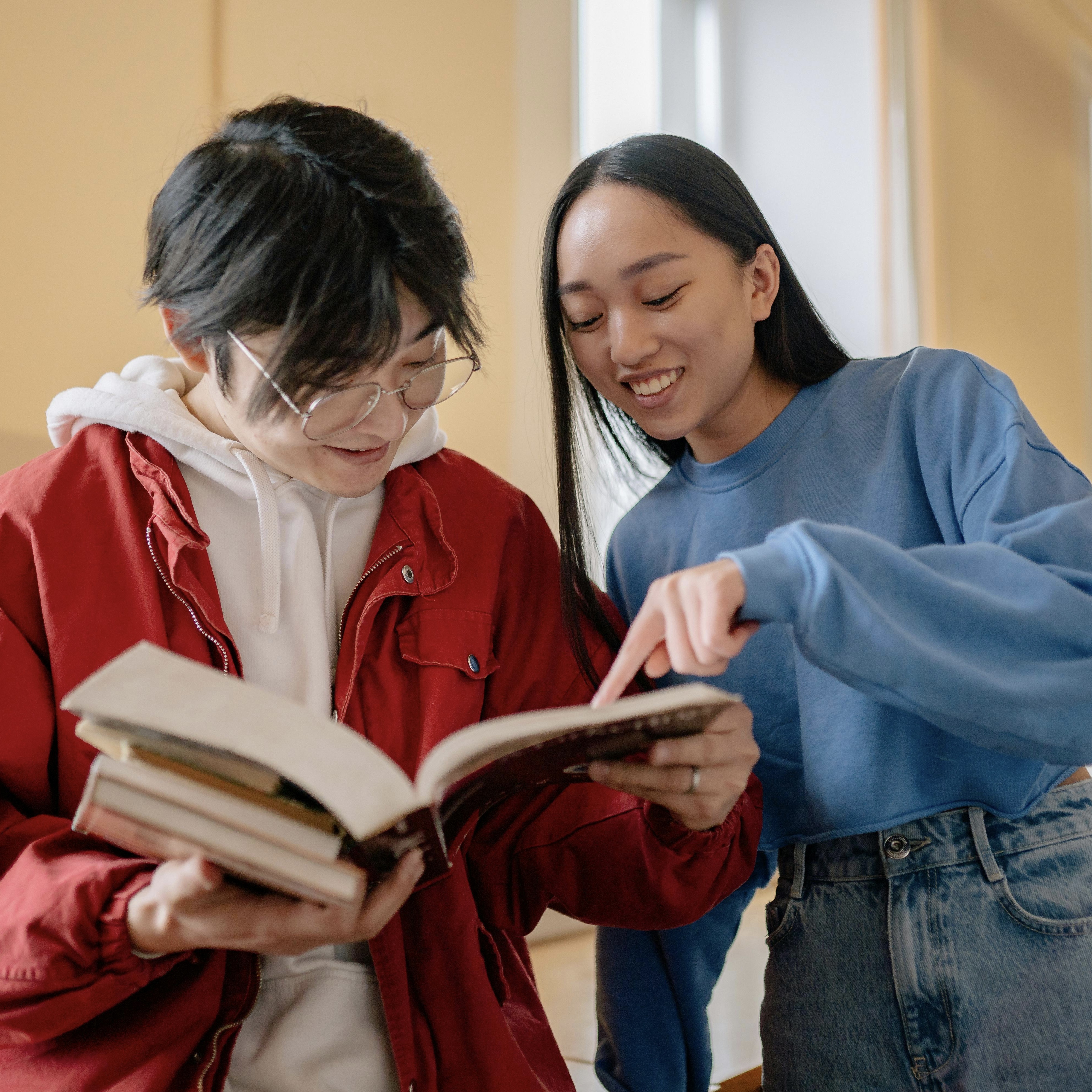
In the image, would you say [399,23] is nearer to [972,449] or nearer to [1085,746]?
[972,449]

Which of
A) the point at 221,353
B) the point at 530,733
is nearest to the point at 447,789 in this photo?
the point at 530,733

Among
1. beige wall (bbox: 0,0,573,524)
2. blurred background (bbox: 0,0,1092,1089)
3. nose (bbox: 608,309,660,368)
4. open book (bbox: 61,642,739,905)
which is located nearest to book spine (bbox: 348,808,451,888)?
open book (bbox: 61,642,739,905)

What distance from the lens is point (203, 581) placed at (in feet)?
3.35

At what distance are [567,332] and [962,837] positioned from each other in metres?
0.69

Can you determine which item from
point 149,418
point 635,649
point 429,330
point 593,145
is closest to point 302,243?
point 429,330

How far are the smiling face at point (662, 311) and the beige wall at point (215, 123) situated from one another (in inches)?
19.7

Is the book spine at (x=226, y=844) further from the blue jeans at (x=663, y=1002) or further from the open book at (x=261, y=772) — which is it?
the blue jeans at (x=663, y=1002)

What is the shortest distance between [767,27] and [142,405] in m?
2.38

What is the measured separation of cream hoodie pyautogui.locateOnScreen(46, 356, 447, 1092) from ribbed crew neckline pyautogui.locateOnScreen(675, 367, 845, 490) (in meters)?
0.37

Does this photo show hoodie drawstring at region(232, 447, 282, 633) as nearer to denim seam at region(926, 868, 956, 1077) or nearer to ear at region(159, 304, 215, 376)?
ear at region(159, 304, 215, 376)

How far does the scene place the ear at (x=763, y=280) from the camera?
4.23ft

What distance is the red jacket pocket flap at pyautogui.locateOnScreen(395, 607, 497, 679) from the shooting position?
1.08 metres

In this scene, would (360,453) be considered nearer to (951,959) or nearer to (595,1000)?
(951,959)

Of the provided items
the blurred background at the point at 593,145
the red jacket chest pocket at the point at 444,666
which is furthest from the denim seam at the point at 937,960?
the red jacket chest pocket at the point at 444,666
